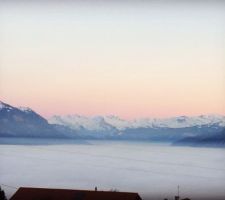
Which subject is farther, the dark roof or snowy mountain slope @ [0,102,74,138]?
snowy mountain slope @ [0,102,74,138]

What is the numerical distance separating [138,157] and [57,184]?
25.6 inches

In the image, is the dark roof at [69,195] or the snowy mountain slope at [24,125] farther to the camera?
the snowy mountain slope at [24,125]

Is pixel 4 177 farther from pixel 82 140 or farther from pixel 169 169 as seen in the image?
pixel 169 169

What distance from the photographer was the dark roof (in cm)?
326

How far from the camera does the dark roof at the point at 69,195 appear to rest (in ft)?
10.7

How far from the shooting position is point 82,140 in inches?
143

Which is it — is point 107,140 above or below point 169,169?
above

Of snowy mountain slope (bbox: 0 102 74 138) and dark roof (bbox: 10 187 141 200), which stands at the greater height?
snowy mountain slope (bbox: 0 102 74 138)

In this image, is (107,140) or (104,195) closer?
(104,195)

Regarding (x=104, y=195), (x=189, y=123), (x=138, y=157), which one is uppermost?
(x=189, y=123)

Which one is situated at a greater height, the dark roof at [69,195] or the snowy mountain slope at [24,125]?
the snowy mountain slope at [24,125]

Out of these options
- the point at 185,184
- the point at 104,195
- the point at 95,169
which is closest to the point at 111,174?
the point at 95,169

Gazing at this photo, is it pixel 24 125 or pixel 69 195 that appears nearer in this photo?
pixel 69 195

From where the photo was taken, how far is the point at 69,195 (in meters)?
3.29
